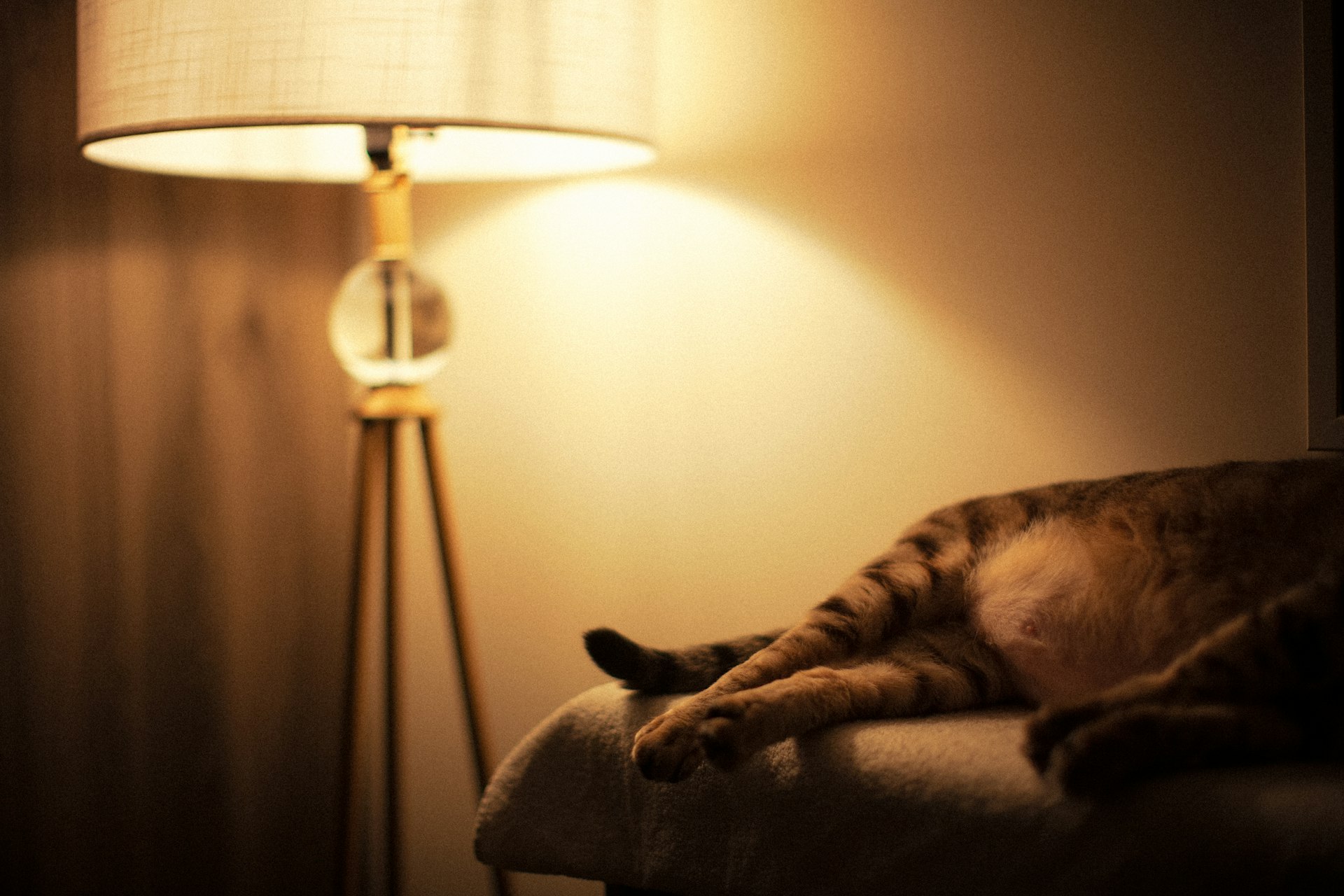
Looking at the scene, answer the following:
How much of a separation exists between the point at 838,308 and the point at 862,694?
619 mm

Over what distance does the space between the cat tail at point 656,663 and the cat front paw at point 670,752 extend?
0.46 ft

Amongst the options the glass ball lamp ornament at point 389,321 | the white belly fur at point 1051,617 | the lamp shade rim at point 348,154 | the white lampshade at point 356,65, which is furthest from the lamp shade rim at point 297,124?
the white belly fur at point 1051,617

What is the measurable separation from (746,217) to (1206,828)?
98 cm

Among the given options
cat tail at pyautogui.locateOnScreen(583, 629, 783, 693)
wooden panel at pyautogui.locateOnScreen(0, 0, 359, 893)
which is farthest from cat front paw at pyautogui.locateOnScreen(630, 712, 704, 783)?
wooden panel at pyautogui.locateOnScreen(0, 0, 359, 893)

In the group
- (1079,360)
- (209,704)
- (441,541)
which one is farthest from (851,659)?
(209,704)

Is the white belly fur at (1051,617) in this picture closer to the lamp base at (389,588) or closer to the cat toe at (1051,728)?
the cat toe at (1051,728)

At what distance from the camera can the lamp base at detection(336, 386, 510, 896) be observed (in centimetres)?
138

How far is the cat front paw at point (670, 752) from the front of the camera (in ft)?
2.81

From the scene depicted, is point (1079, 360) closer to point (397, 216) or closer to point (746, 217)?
point (746, 217)

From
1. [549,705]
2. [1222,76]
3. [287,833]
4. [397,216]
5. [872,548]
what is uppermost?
[1222,76]

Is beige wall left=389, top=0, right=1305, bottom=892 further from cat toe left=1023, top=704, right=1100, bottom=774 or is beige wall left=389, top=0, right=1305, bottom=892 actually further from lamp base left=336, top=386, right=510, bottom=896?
cat toe left=1023, top=704, right=1100, bottom=774

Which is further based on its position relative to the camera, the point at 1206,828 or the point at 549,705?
the point at 549,705

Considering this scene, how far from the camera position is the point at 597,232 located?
1607 millimetres

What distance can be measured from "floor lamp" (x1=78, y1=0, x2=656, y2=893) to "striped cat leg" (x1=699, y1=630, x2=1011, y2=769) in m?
0.60
